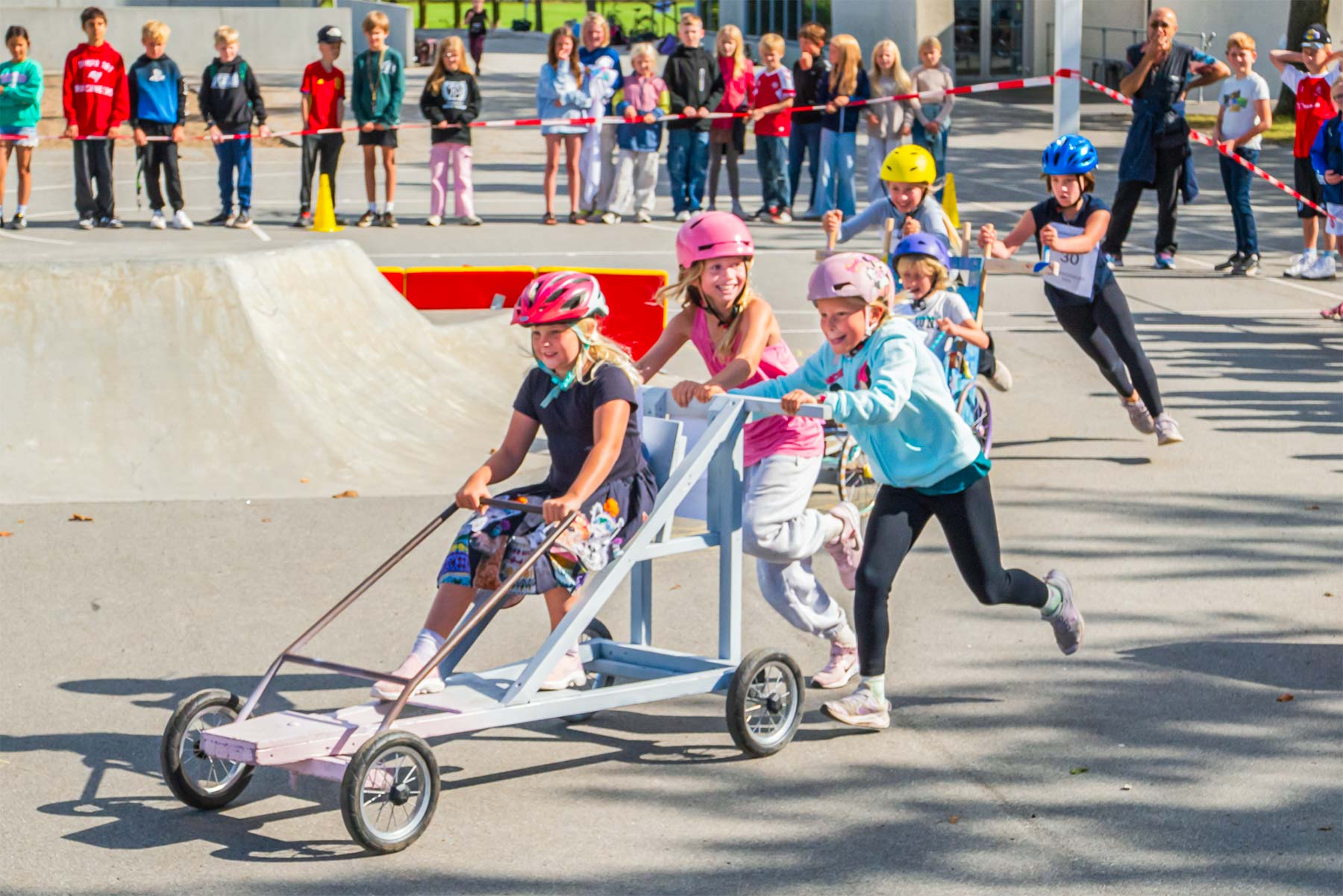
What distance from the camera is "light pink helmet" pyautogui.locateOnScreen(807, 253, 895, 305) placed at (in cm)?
592

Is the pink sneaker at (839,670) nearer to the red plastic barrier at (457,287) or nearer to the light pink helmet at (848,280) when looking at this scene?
the light pink helmet at (848,280)

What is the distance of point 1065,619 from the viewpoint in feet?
21.9

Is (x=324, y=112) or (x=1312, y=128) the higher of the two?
(x=324, y=112)

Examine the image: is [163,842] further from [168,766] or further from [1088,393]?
[1088,393]

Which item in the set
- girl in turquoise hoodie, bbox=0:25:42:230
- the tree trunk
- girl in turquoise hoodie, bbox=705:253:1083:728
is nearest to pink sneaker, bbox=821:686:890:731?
girl in turquoise hoodie, bbox=705:253:1083:728

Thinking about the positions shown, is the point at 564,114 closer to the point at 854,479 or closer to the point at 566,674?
the point at 854,479

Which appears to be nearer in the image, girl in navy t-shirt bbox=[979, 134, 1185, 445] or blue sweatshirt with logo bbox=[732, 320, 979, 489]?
blue sweatshirt with logo bbox=[732, 320, 979, 489]

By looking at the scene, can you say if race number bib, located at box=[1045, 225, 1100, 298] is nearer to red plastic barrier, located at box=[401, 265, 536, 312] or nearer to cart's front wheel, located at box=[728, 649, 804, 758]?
cart's front wheel, located at box=[728, 649, 804, 758]

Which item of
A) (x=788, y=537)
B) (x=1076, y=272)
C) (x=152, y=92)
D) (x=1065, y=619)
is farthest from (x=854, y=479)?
(x=152, y=92)

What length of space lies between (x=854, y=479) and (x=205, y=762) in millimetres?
4320

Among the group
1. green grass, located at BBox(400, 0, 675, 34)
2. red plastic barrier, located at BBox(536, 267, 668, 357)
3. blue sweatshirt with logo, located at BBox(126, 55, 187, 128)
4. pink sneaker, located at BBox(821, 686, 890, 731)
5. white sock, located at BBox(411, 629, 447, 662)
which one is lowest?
pink sneaker, located at BBox(821, 686, 890, 731)

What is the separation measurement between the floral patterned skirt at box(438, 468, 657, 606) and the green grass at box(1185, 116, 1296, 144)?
1028 inches

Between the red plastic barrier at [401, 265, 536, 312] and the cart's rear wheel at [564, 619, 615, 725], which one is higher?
the red plastic barrier at [401, 265, 536, 312]

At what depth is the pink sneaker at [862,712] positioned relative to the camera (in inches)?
244
